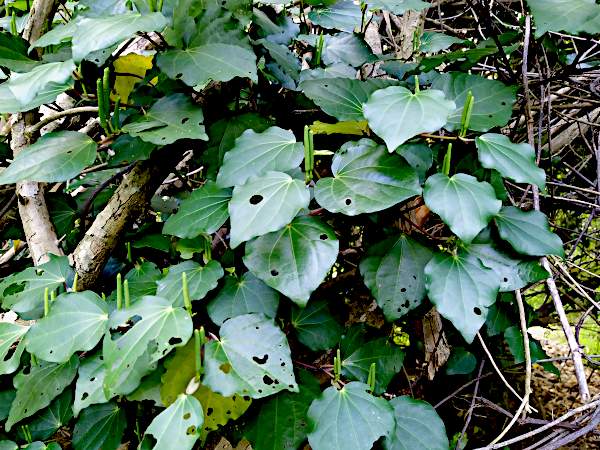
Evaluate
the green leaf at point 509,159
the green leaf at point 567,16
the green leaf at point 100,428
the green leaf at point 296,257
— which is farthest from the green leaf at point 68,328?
the green leaf at point 567,16

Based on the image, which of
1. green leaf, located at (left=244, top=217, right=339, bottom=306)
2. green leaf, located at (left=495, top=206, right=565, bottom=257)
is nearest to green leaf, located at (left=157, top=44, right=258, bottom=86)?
green leaf, located at (left=244, top=217, right=339, bottom=306)

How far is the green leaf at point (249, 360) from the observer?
31.1 inches

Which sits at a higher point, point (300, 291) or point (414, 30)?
point (414, 30)

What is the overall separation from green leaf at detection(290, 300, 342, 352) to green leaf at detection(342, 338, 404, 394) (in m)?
0.05

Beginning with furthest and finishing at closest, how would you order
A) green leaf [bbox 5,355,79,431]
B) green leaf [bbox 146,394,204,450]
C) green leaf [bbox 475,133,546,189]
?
green leaf [bbox 5,355,79,431] → green leaf [bbox 475,133,546,189] → green leaf [bbox 146,394,204,450]

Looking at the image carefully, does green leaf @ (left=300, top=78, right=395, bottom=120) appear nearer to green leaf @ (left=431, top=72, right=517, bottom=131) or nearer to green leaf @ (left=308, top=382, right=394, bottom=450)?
green leaf @ (left=431, top=72, right=517, bottom=131)

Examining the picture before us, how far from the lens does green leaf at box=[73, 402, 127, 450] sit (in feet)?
3.22

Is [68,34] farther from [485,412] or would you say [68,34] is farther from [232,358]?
[485,412]

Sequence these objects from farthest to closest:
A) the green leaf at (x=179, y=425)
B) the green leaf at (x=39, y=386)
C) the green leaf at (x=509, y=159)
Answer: the green leaf at (x=39, y=386) → the green leaf at (x=509, y=159) → the green leaf at (x=179, y=425)

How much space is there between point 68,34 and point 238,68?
34 centimetres

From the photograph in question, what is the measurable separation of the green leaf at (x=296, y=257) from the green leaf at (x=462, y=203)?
0.18 metres

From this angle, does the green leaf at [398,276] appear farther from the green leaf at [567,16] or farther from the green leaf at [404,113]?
the green leaf at [567,16]

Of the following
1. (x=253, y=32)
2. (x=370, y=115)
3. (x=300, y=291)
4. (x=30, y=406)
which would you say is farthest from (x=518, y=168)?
(x=30, y=406)

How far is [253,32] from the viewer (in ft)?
3.88
